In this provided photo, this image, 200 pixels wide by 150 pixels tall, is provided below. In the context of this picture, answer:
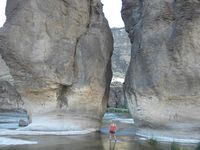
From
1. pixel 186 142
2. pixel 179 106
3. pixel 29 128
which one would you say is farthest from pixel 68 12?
pixel 186 142

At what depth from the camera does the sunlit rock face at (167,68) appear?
28.3m

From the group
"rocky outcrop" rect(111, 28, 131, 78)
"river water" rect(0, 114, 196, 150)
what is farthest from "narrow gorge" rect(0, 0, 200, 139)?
"rocky outcrop" rect(111, 28, 131, 78)

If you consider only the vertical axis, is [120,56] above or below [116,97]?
above

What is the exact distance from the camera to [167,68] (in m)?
29.3

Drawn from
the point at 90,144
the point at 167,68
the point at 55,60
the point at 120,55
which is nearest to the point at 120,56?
the point at 120,55

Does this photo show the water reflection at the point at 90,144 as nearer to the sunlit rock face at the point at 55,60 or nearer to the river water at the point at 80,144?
Result: the river water at the point at 80,144

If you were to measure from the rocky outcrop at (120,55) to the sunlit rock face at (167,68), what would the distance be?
255ft

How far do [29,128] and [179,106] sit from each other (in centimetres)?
1090

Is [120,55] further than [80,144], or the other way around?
[120,55]

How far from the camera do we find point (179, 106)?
28766 mm

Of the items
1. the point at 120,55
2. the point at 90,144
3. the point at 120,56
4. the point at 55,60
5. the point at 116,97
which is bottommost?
the point at 90,144

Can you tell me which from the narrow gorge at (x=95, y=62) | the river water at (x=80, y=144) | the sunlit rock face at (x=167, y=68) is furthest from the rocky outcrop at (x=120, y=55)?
the river water at (x=80, y=144)

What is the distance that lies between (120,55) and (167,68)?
89842mm

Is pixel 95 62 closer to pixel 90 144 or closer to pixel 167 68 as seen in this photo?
pixel 167 68
